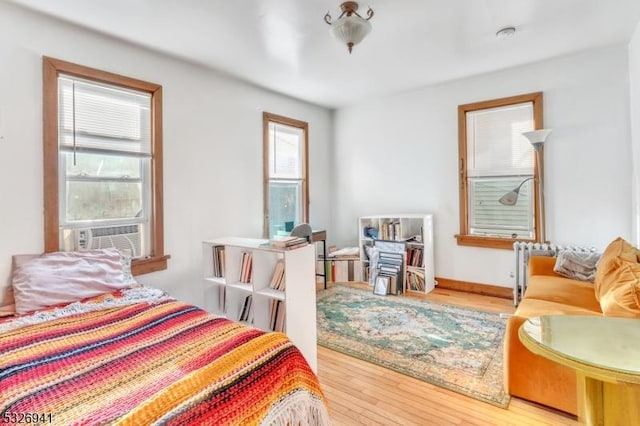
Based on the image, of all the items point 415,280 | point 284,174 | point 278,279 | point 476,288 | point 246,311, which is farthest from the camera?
point 284,174

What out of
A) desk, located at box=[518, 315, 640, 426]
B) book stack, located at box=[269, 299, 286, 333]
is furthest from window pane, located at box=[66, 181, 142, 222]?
desk, located at box=[518, 315, 640, 426]

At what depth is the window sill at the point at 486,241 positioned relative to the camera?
363cm

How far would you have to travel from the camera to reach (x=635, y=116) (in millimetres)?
2777

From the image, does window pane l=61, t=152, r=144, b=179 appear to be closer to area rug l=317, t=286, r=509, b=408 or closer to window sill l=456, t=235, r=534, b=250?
area rug l=317, t=286, r=509, b=408

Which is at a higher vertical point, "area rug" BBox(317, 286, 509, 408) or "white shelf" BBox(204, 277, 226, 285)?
"white shelf" BBox(204, 277, 226, 285)

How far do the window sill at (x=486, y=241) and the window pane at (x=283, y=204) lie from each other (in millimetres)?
2181

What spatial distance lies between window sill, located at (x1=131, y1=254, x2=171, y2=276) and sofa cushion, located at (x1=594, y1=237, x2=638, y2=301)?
3363 millimetres

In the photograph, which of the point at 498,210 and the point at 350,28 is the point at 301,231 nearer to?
the point at 350,28

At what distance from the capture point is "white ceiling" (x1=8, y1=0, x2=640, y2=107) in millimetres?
2244

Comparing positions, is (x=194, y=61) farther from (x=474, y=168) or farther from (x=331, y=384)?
(x=474, y=168)

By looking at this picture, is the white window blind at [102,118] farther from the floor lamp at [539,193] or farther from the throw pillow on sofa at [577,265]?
the throw pillow on sofa at [577,265]

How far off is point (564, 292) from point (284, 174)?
3227mm

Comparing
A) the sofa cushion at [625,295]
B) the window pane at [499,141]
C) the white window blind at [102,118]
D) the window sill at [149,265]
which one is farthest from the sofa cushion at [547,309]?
the white window blind at [102,118]

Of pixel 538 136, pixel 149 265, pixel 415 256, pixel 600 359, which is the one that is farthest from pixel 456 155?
pixel 149 265
